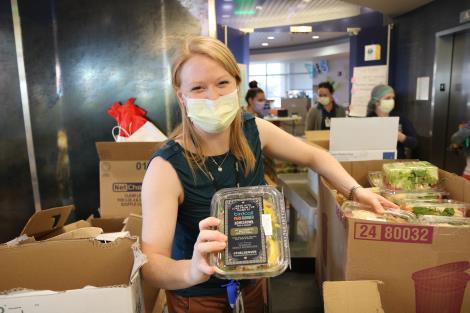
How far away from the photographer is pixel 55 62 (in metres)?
3.00

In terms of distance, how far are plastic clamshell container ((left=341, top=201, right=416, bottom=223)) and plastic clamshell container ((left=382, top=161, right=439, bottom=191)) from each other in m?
→ 0.31

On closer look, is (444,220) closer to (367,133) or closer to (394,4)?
(367,133)

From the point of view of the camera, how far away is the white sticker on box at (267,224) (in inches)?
33.8

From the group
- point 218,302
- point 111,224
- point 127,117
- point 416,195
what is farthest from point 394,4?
point 218,302

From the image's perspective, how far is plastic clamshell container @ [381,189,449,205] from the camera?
48.2 inches

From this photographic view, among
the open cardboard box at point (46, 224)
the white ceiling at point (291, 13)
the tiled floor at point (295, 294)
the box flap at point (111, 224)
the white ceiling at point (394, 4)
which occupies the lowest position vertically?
the box flap at point (111, 224)

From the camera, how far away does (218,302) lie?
44.4 inches

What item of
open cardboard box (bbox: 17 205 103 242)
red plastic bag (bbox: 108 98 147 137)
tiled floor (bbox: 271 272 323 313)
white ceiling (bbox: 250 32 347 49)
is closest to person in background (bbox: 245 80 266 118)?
red plastic bag (bbox: 108 98 147 137)

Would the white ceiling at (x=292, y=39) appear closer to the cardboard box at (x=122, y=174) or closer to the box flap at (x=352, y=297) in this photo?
the cardboard box at (x=122, y=174)

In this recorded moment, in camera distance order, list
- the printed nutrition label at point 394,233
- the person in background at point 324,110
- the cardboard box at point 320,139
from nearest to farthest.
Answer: the printed nutrition label at point 394,233, the cardboard box at point 320,139, the person in background at point 324,110

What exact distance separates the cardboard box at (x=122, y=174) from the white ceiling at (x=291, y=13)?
4174 millimetres

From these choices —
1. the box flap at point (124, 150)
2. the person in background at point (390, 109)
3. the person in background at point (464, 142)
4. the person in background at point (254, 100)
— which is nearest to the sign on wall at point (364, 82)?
the person in background at point (254, 100)

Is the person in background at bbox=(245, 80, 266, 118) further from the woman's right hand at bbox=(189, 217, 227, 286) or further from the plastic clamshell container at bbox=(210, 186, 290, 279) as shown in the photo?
the woman's right hand at bbox=(189, 217, 227, 286)

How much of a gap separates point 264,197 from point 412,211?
1.55 feet
